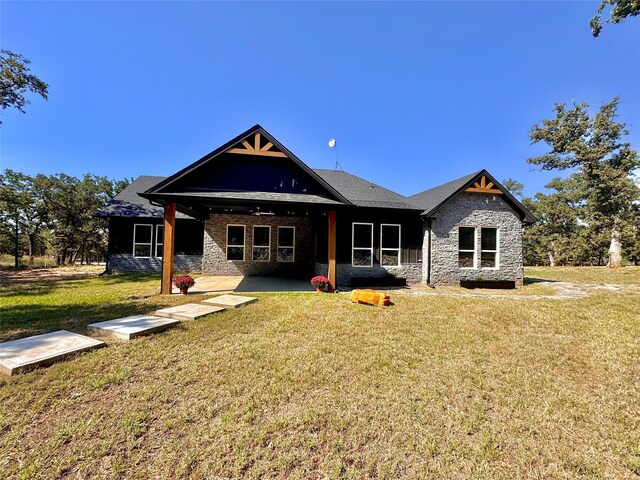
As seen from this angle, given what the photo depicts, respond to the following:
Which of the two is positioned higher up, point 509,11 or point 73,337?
point 509,11

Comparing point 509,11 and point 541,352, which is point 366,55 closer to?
point 509,11

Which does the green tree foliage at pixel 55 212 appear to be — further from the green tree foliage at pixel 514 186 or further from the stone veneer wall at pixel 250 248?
the green tree foliage at pixel 514 186

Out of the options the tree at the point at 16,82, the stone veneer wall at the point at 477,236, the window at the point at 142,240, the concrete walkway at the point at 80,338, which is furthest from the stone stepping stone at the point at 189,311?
the tree at the point at 16,82

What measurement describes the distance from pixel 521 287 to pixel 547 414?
11.0 m

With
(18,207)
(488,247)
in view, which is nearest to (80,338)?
(488,247)

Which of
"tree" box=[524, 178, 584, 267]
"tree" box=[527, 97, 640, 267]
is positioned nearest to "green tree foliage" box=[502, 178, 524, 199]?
"tree" box=[524, 178, 584, 267]

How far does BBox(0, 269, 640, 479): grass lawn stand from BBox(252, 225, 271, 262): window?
28.4 ft

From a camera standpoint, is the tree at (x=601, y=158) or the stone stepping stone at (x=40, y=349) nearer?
the stone stepping stone at (x=40, y=349)

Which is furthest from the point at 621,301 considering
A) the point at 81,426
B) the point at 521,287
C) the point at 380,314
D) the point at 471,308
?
the point at 81,426

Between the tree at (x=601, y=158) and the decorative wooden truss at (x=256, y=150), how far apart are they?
83.2 ft

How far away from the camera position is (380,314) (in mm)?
6516

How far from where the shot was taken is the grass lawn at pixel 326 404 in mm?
2109

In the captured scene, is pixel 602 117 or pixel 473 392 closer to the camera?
pixel 473 392

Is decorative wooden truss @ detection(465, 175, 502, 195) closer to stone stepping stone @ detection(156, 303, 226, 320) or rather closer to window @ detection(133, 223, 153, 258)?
stone stepping stone @ detection(156, 303, 226, 320)
